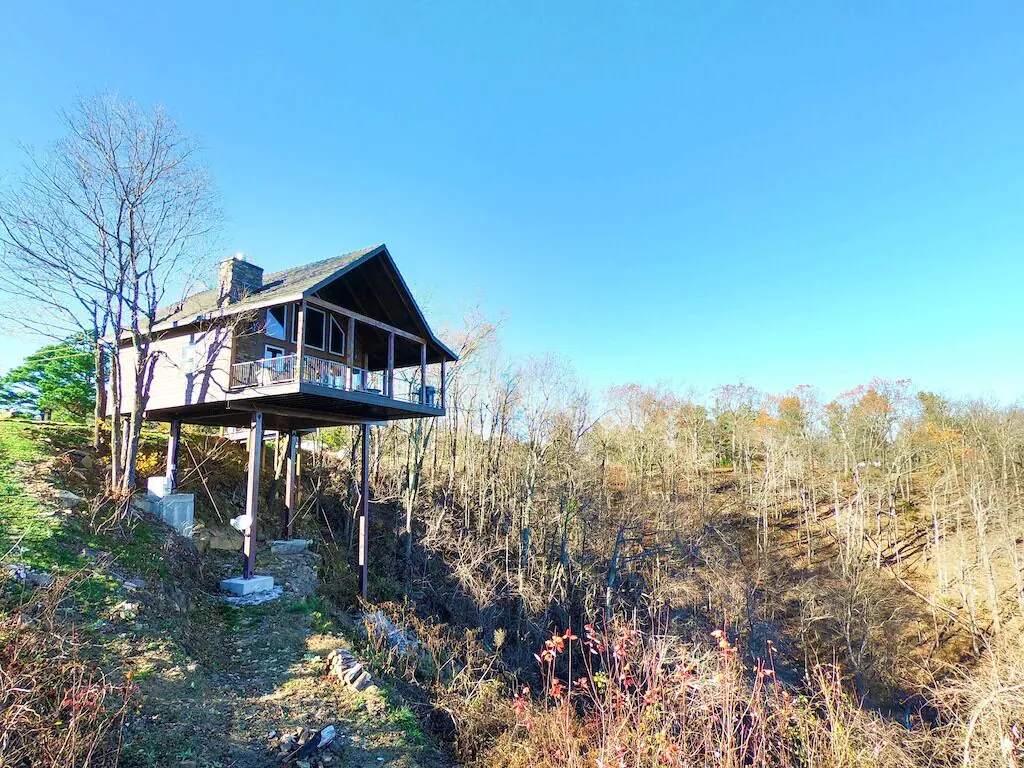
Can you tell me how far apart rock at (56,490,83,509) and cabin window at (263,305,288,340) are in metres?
4.99

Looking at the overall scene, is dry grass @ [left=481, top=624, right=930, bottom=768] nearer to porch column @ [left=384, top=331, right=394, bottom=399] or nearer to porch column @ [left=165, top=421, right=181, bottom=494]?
porch column @ [left=384, top=331, right=394, bottom=399]

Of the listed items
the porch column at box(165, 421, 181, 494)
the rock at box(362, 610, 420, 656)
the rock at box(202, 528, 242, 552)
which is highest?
the porch column at box(165, 421, 181, 494)

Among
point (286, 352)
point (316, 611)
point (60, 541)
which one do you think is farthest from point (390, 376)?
point (60, 541)

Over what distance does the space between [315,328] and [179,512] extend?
529cm

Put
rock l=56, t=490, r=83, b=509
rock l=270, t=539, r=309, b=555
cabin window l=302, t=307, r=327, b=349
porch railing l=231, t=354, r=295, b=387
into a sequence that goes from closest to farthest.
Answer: rock l=56, t=490, r=83, b=509 → porch railing l=231, t=354, r=295, b=387 → rock l=270, t=539, r=309, b=555 → cabin window l=302, t=307, r=327, b=349

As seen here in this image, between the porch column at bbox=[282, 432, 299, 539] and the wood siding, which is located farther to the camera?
the porch column at bbox=[282, 432, 299, 539]

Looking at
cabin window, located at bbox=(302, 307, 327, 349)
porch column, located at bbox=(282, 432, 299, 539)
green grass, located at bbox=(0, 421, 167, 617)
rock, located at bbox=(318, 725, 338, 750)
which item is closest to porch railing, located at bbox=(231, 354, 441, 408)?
cabin window, located at bbox=(302, 307, 327, 349)

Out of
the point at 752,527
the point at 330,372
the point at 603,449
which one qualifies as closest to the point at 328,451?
the point at 330,372

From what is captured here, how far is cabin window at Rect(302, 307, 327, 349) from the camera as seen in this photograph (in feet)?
45.4

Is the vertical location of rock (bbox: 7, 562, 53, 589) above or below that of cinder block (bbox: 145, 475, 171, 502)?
below

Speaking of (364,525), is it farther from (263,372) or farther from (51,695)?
(51,695)

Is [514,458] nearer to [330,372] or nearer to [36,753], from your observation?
[330,372]

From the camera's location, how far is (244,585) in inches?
424

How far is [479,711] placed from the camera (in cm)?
881
